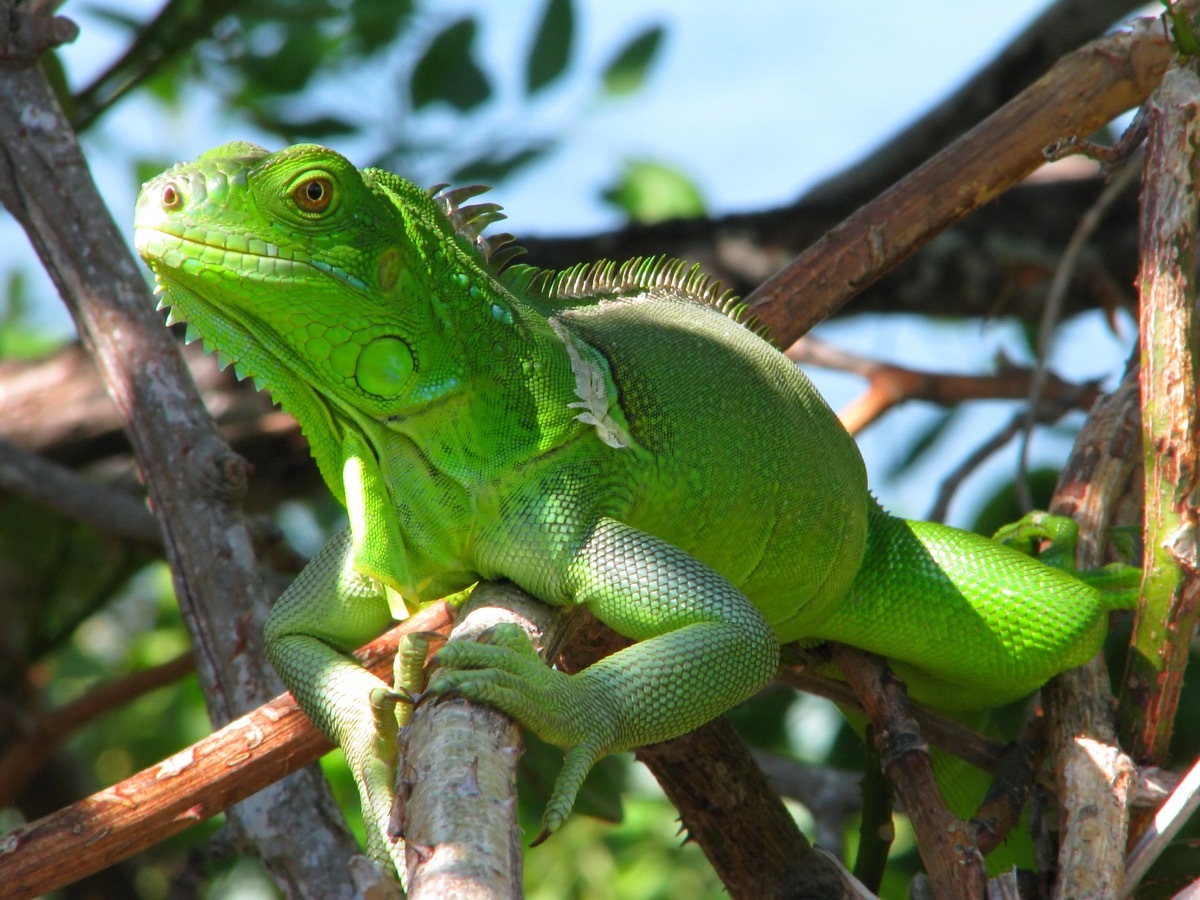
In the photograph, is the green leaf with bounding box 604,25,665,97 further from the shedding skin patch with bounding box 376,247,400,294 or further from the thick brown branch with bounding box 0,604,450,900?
the thick brown branch with bounding box 0,604,450,900

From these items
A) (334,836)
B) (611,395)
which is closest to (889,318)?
(611,395)

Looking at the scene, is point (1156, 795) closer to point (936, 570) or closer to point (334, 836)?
point (936, 570)

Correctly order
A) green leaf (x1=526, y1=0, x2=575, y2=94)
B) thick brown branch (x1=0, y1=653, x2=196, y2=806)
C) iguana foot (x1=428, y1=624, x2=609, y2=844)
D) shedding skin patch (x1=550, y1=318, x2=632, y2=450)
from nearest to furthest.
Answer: iguana foot (x1=428, y1=624, x2=609, y2=844) < shedding skin patch (x1=550, y1=318, x2=632, y2=450) < thick brown branch (x1=0, y1=653, x2=196, y2=806) < green leaf (x1=526, y1=0, x2=575, y2=94)

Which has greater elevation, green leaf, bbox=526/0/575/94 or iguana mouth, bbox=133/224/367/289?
green leaf, bbox=526/0/575/94

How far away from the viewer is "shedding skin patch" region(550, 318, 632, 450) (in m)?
3.06

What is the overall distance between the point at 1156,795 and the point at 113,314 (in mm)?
3178

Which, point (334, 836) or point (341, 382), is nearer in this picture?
point (341, 382)

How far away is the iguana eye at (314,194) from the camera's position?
2.89 metres

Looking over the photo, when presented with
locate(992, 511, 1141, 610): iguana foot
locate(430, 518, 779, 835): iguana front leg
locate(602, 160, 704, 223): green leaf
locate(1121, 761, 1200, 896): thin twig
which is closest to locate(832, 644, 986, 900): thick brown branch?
locate(1121, 761, 1200, 896): thin twig

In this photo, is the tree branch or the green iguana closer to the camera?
the green iguana

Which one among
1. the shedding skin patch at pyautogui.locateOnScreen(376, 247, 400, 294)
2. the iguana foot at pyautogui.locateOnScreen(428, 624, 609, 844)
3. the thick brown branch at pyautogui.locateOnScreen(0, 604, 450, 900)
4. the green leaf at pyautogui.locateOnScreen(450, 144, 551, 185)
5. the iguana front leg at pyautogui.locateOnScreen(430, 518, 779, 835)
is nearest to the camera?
the iguana foot at pyautogui.locateOnScreen(428, 624, 609, 844)

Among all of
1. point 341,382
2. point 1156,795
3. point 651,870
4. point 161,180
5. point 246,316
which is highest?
point 161,180

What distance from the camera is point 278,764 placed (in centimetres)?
298

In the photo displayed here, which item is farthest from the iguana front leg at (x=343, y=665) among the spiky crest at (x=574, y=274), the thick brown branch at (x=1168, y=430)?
the thick brown branch at (x=1168, y=430)
